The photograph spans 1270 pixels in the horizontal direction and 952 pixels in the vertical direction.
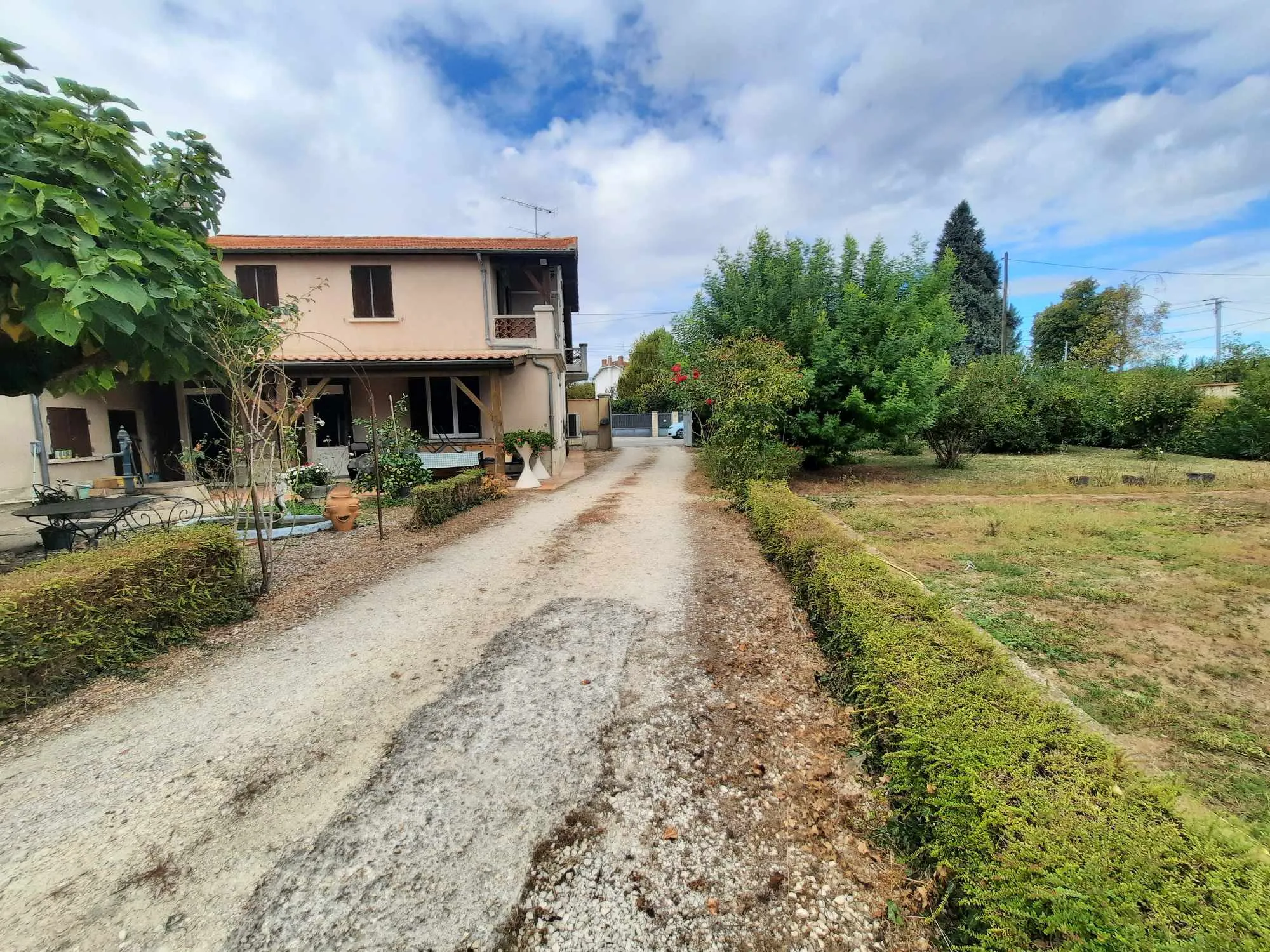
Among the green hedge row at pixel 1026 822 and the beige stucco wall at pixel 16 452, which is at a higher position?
the beige stucco wall at pixel 16 452

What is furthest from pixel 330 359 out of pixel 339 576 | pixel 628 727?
pixel 628 727

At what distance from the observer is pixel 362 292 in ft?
48.8

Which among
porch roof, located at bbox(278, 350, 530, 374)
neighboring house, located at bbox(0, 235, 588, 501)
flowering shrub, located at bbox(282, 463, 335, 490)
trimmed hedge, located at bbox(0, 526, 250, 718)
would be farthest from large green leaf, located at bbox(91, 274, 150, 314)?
neighboring house, located at bbox(0, 235, 588, 501)

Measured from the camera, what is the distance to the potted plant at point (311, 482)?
1094 centimetres

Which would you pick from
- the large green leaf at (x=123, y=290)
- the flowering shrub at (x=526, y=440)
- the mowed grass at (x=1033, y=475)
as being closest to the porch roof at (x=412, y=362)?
the flowering shrub at (x=526, y=440)

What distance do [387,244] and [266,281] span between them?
3245 mm

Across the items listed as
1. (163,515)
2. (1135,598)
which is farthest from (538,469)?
(1135,598)

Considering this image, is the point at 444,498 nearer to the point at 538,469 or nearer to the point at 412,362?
the point at 538,469

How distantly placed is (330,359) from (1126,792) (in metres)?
14.4

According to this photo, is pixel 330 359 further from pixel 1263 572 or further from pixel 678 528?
pixel 1263 572

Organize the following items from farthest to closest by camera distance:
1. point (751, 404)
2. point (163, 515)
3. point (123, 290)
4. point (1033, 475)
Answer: point (1033, 475)
point (751, 404)
point (163, 515)
point (123, 290)

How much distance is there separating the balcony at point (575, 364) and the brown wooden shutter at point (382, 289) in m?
5.86

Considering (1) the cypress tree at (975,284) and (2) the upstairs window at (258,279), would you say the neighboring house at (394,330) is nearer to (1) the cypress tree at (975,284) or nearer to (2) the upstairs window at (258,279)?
(2) the upstairs window at (258,279)

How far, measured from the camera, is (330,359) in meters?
12.8
